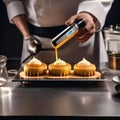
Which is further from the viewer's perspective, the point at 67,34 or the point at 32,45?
the point at 32,45

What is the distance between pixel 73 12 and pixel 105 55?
13.4 inches

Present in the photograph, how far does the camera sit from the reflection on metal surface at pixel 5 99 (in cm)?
103

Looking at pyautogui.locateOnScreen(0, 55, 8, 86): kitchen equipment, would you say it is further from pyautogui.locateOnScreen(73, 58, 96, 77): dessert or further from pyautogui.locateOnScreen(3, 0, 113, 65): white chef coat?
pyautogui.locateOnScreen(3, 0, 113, 65): white chef coat

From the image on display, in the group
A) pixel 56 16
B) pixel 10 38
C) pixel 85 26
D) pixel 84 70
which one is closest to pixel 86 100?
pixel 84 70

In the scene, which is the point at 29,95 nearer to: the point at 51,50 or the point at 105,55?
the point at 51,50

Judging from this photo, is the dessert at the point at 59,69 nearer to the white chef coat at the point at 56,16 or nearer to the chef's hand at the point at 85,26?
the chef's hand at the point at 85,26

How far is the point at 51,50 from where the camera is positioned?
1.73 meters

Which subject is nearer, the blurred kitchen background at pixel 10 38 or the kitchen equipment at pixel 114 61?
the kitchen equipment at pixel 114 61

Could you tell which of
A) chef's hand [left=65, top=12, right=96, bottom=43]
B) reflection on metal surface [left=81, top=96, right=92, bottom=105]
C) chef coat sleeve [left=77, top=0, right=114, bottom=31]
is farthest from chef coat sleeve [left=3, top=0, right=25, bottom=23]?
reflection on metal surface [left=81, top=96, right=92, bottom=105]

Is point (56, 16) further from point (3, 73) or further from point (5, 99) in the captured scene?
point (5, 99)

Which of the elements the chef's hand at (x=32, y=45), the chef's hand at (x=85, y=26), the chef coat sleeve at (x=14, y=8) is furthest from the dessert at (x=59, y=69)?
the chef coat sleeve at (x=14, y=8)

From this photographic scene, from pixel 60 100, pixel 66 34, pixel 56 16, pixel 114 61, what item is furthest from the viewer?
pixel 56 16

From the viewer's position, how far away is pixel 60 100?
43.6 inches

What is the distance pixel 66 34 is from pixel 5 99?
0.31 m
